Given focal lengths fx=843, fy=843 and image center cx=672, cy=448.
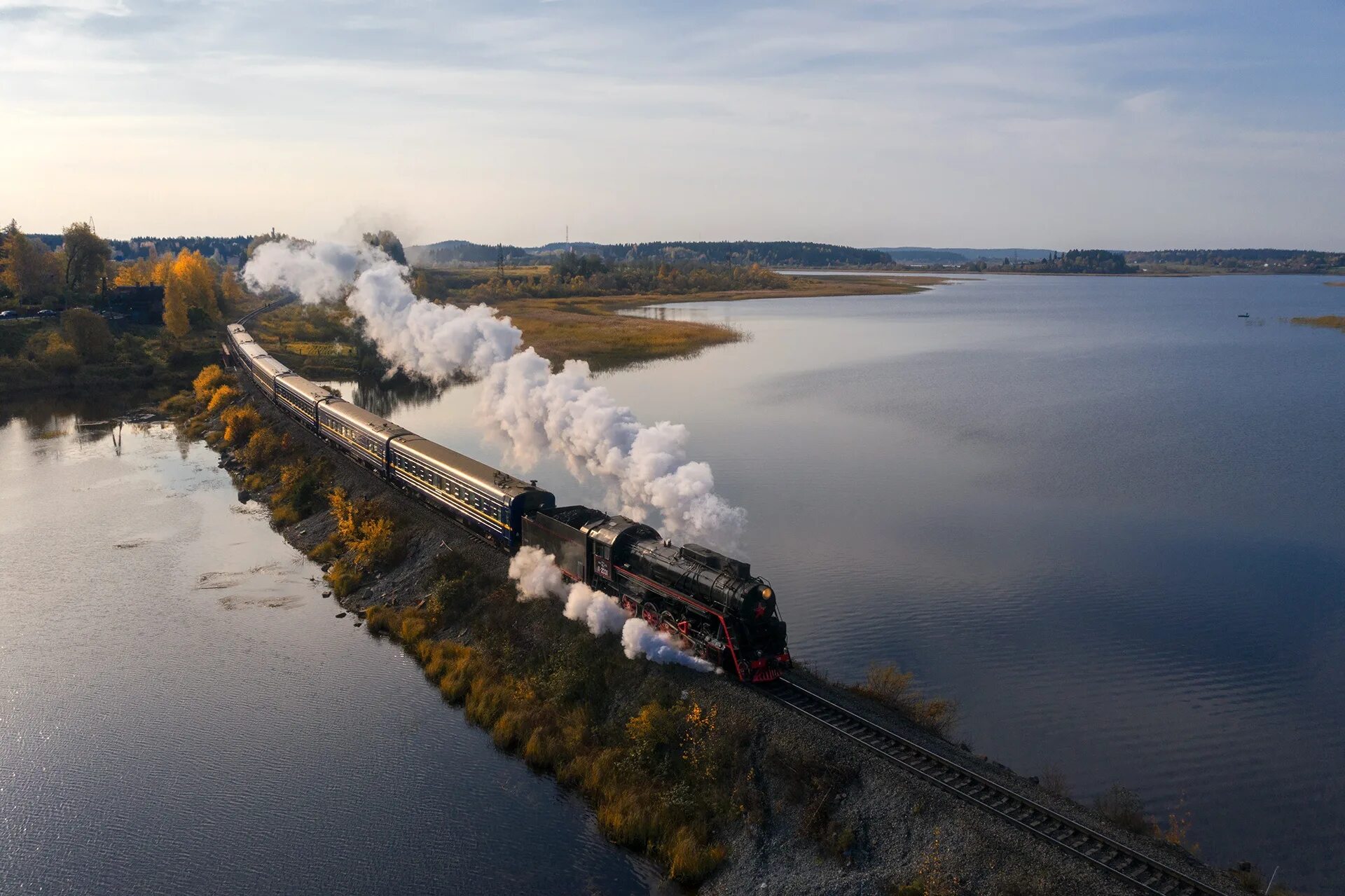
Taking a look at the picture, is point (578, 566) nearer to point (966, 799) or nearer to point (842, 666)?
point (842, 666)

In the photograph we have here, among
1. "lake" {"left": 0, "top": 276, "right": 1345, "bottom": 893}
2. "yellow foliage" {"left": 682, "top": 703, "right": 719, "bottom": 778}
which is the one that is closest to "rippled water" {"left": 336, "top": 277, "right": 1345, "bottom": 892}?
"lake" {"left": 0, "top": 276, "right": 1345, "bottom": 893}

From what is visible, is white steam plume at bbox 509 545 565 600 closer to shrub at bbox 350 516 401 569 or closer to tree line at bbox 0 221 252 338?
shrub at bbox 350 516 401 569

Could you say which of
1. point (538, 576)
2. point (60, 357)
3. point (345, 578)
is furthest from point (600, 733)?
point (60, 357)

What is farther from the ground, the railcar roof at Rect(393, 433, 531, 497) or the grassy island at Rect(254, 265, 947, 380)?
the grassy island at Rect(254, 265, 947, 380)

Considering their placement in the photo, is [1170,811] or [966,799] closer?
[966,799]

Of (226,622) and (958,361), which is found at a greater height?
(958,361)

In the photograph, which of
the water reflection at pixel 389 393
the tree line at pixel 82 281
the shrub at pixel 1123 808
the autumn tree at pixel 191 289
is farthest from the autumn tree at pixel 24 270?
the shrub at pixel 1123 808

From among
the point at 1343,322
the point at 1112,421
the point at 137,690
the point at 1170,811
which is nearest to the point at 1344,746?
the point at 1170,811
